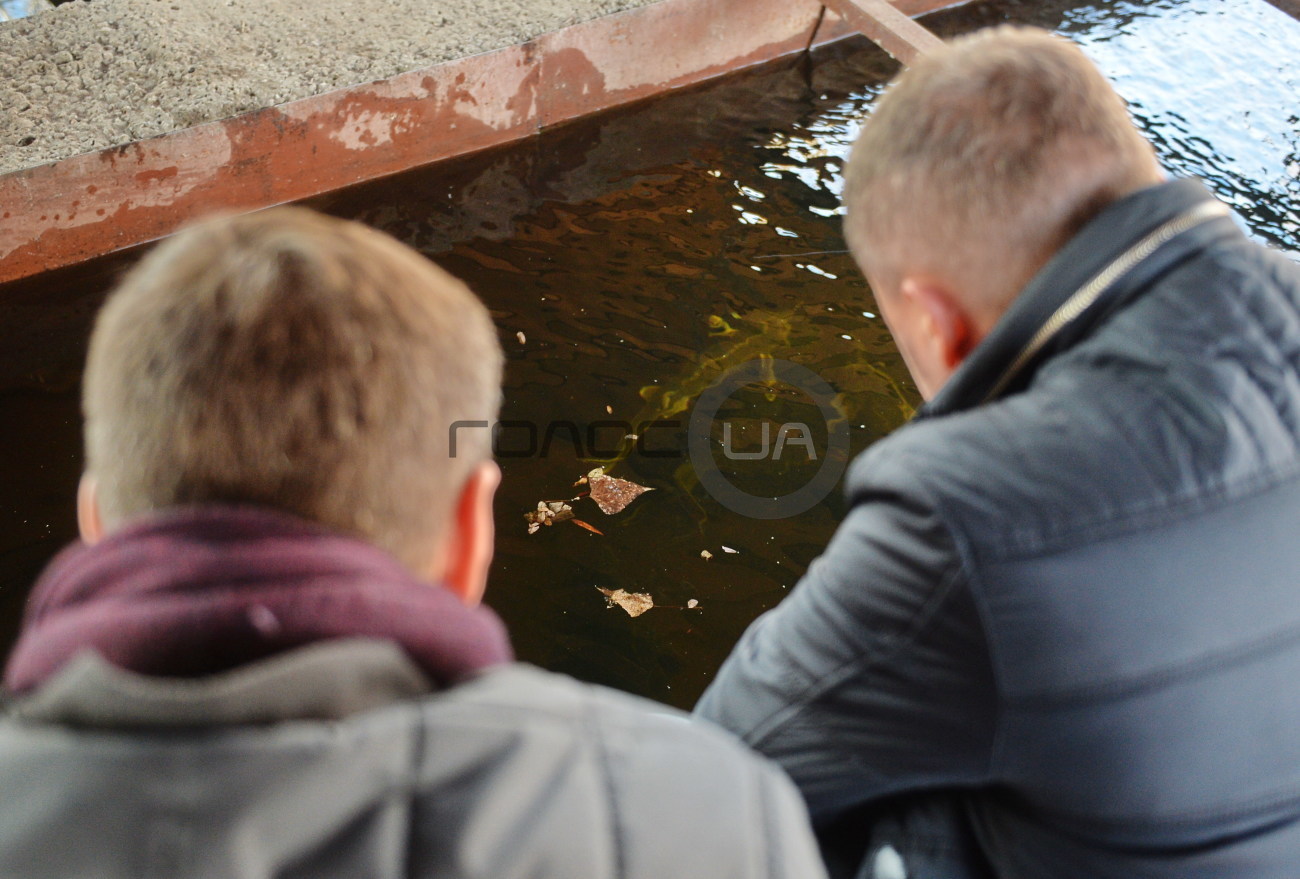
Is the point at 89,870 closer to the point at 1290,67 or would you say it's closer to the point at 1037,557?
the point at 1037,557

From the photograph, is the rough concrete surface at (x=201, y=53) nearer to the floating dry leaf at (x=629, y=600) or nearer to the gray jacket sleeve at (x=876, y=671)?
the floating dry leaf at (x=629, y=600)

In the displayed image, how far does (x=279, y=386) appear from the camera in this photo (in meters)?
0.73

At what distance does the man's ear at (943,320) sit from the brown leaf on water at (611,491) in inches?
Result: 59.9

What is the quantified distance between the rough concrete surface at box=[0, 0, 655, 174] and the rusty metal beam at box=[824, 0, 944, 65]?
100 cm

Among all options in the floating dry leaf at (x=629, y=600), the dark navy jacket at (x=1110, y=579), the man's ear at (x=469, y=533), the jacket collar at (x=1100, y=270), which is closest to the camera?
the man's ear at (x=469, y=533)

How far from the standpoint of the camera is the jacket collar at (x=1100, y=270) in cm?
110

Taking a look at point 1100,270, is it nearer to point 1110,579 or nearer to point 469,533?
point 1110,579

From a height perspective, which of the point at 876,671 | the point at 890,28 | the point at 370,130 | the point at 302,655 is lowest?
the point at 370,130

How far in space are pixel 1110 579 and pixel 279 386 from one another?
79cm

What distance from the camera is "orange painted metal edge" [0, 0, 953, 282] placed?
3.27 m

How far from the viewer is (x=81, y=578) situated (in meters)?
0.67

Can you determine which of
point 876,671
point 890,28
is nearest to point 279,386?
point 876,671

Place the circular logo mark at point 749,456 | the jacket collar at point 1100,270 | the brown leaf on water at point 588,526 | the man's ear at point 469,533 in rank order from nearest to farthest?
the man's ear at point 469,533, the jacket collar at point 1100,270, the brown leaf on water at point 588,526, the circular logo mark at point 749,456

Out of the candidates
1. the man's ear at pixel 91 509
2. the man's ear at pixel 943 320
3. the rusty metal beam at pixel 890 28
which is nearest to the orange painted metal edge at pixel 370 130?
the rusty metal beam at pixel 890 28
